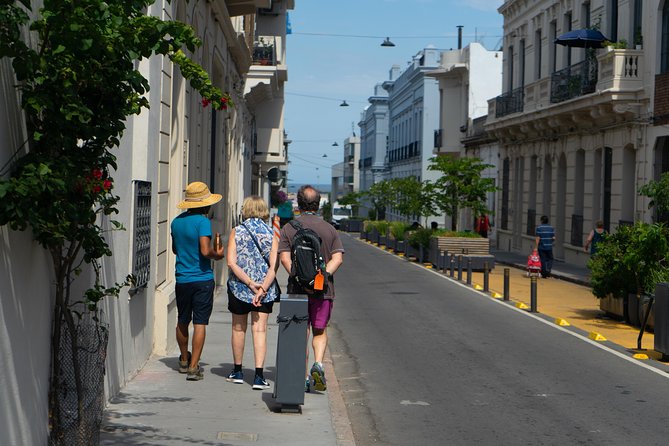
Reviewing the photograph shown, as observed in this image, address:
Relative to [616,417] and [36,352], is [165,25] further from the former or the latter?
[616,417]

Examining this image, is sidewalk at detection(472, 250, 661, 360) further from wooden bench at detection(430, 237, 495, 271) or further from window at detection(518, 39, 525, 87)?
window at detection(518, 39, 525, 87)

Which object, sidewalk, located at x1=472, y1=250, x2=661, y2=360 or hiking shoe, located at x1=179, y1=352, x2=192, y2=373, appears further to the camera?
sidewalk, located at x1=472, y1=250, x2=661, y2=360

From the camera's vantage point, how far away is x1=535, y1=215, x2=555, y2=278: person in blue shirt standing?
29.6 metres

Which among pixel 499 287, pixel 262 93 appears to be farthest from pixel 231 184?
pixel 262 93

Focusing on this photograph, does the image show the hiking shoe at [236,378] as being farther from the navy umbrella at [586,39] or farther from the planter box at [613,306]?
the navy umbrella at [586,39]

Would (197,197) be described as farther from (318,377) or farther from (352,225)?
(352,225)

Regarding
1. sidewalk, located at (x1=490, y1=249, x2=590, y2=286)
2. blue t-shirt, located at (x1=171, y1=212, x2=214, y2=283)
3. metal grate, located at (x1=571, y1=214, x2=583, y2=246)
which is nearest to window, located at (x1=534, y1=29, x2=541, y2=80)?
sidewalk, located at (x1=490, y1=249, x2=590, y2=286)

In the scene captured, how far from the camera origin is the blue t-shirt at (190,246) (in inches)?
393

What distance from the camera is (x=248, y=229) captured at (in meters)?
9.98

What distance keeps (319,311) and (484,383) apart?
2.34m

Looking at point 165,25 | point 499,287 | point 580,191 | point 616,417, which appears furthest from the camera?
point 580,191

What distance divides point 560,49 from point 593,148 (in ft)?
18.4

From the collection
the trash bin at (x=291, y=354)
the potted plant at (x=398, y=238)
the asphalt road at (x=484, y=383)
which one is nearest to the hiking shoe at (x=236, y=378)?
the asphalt road at (x=484, y=383)

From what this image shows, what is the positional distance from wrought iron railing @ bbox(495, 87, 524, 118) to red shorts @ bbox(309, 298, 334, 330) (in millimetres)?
33056
